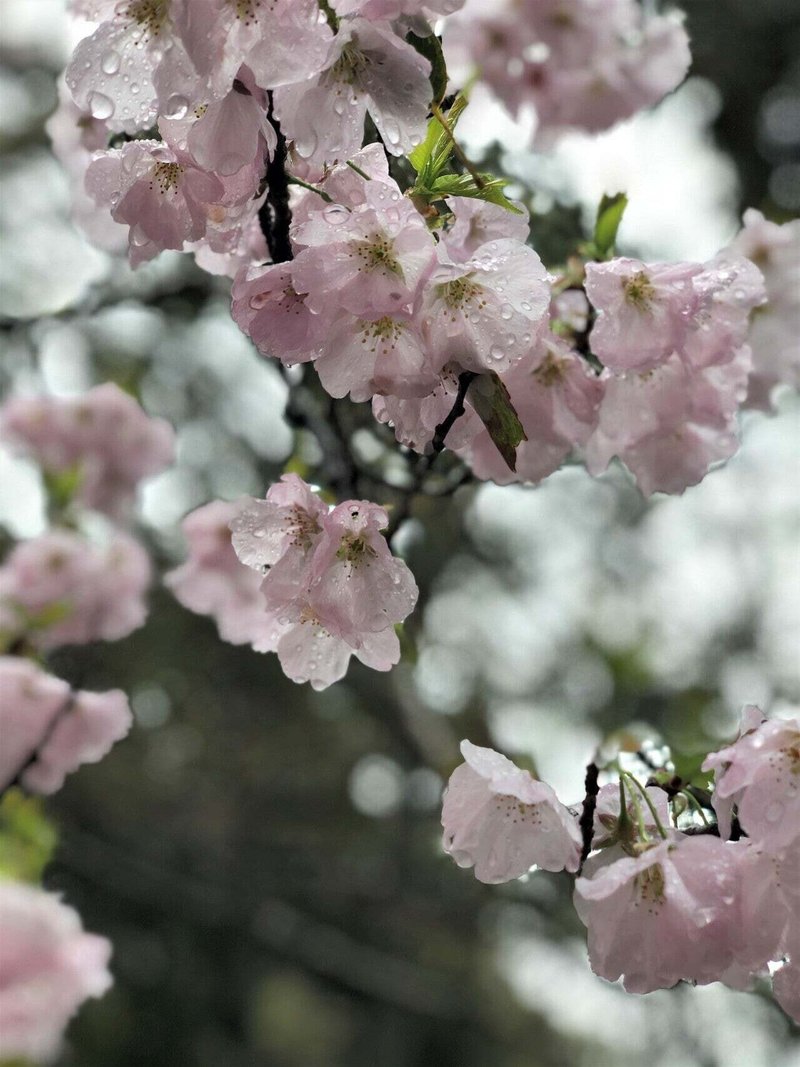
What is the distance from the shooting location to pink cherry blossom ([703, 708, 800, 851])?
782mm

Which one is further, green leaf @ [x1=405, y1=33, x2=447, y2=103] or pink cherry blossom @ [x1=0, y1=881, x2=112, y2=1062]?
pink cherry blossom @ [x1=0, y1=881, x2=112, y2=1062]

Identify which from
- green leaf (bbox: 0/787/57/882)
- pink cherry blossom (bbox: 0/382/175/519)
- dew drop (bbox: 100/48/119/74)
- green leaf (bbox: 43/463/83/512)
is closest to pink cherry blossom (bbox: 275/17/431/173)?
dew drop (bbox: 100/48/119/74)

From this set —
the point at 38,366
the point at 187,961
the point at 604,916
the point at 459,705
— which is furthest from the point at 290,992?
the point at 604,916

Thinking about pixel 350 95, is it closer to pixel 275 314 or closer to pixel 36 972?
pixel 275 314

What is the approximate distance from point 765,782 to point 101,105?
0.66m

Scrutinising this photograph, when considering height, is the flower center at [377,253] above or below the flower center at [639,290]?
above

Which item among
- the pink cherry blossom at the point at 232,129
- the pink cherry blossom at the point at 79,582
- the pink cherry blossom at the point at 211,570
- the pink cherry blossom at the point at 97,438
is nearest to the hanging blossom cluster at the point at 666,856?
the pink cherry blossom at the point at 232,129

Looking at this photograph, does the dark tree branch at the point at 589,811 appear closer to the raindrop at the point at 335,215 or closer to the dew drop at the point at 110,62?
the raindrop at the point at 335,215

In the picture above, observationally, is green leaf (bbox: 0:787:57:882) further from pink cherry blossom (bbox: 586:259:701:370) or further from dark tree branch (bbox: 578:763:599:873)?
pink cherry blossom (bbox: 586:259:701:370)

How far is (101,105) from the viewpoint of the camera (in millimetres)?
683

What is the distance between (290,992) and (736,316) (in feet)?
21.7

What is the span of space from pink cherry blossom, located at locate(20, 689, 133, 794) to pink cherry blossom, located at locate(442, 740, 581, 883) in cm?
98

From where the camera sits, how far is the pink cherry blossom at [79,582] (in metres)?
2.31

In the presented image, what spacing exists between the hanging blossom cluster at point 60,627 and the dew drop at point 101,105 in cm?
116
